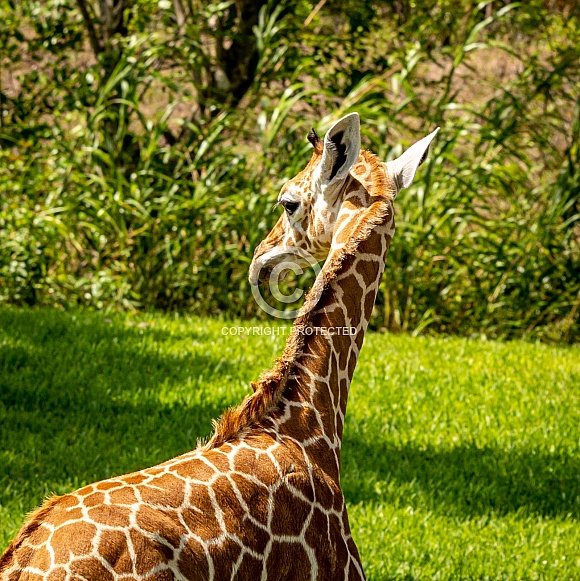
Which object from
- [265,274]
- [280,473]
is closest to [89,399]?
[265,274]

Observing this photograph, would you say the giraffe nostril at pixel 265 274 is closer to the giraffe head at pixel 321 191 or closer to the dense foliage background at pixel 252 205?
the giraffe head at pixel 321 191

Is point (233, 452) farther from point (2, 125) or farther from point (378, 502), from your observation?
point (2, 125)

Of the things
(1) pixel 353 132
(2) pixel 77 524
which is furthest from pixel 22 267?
(2) pixel 77 524

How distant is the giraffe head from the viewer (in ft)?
9.71

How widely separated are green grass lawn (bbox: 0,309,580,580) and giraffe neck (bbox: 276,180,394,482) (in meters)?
1.49

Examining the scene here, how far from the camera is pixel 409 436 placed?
5.50 meters

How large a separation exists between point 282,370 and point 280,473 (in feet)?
1.11

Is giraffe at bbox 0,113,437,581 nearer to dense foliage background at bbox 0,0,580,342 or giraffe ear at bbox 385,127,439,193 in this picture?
giraffe ear at bbox 385,127,439,193

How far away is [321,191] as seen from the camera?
3.13m

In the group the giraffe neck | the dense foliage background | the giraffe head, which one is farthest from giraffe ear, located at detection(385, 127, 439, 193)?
the dense foliage background

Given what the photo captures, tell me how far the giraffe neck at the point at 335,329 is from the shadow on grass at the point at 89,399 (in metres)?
2.09

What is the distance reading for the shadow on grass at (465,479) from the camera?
478 centimetres

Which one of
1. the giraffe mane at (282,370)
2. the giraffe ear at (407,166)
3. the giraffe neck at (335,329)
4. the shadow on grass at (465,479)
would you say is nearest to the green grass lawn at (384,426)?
the shadow on grass at (465,479)

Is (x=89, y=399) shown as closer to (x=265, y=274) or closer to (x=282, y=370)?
(x=265, y=274)
